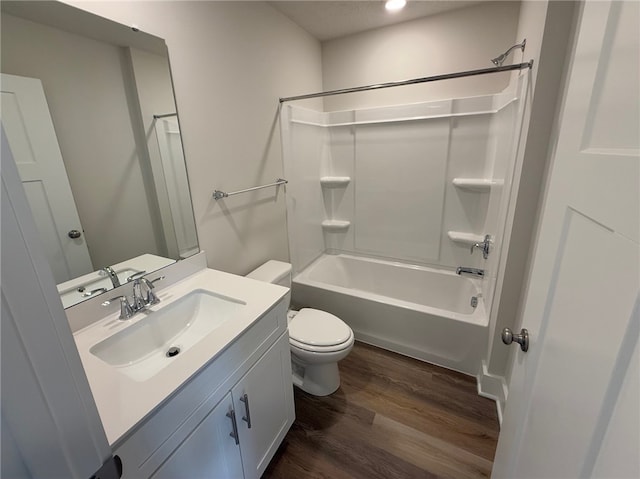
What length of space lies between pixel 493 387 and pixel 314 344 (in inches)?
43.7

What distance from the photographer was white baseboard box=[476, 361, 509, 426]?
5.36 ft

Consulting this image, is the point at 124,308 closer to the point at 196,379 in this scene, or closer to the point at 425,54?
the point at 196,379

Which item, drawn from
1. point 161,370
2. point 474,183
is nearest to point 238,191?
point 161,370

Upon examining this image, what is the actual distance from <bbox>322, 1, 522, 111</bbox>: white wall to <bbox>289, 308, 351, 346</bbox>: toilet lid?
1874 millimetres

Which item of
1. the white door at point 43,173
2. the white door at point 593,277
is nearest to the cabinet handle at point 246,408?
the white door at point 43,173

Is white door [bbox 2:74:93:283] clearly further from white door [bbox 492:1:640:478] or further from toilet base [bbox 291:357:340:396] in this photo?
white door [bbox 492:1:640:478]

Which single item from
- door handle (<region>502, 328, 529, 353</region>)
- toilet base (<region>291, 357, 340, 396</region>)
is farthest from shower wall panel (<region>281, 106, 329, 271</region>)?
door handle (<region>502, 328, 529, 353</region>)

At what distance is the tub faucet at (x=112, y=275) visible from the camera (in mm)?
1161

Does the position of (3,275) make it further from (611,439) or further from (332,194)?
(332,194)

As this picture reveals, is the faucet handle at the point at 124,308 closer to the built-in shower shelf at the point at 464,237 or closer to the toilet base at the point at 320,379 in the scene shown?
the toilet base at the point at 320,379

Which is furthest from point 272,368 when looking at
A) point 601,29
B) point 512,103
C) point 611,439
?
point 512,103

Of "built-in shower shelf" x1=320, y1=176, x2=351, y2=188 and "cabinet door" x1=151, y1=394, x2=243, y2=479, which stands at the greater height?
"built-in shower shelf" x1=320, y1=176, x2=351, y2=188

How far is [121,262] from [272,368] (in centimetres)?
80

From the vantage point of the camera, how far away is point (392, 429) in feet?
5.11
